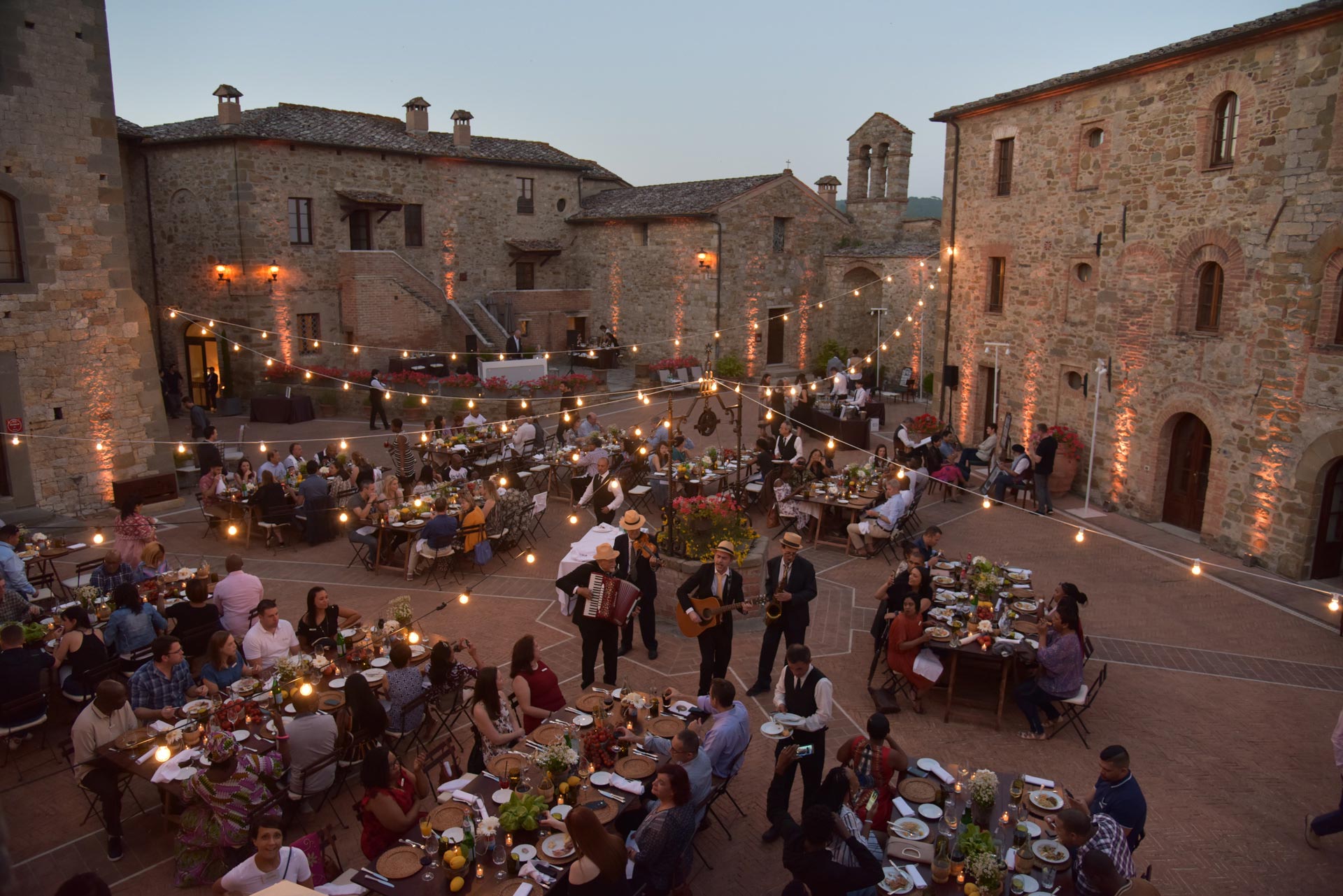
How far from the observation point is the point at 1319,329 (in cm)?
1187

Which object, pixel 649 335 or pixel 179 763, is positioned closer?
pixel 179 763

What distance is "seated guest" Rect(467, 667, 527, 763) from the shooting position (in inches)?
263

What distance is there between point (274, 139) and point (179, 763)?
22971 millimetres

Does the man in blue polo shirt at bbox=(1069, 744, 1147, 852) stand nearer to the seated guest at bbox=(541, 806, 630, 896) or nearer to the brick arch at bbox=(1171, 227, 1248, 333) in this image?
the seated guest at bbox=(541, 806, 630, 896)

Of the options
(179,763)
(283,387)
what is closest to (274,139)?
(283,387)

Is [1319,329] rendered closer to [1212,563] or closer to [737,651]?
[1212,563]

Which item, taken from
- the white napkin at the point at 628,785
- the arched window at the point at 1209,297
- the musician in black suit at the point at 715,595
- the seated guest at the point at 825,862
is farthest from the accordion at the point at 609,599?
the arched window at the point at 1209,297

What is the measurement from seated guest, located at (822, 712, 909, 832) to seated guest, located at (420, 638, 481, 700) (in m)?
3.34

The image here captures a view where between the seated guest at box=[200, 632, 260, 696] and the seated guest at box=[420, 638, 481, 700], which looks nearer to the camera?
the seated guest at box=[420, 638, 481, 700]

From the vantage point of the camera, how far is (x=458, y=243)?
100 feet

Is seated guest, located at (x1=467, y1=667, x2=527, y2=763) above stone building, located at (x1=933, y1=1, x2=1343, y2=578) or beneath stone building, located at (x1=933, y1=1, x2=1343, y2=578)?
beneath

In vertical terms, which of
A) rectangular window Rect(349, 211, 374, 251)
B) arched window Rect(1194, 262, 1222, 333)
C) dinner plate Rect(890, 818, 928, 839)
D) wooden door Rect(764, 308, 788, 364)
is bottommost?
dinner plate Rect(890, 818, 928, 839)

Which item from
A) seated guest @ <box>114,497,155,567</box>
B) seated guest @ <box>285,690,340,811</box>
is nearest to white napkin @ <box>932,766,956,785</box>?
seated guest @ <box>285,690,340,811</box>

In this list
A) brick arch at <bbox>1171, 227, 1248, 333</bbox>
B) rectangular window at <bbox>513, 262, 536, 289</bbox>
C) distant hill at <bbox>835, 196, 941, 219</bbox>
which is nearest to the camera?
brick arch at <bbox>1171, 227, 1248, 333</bbox>
